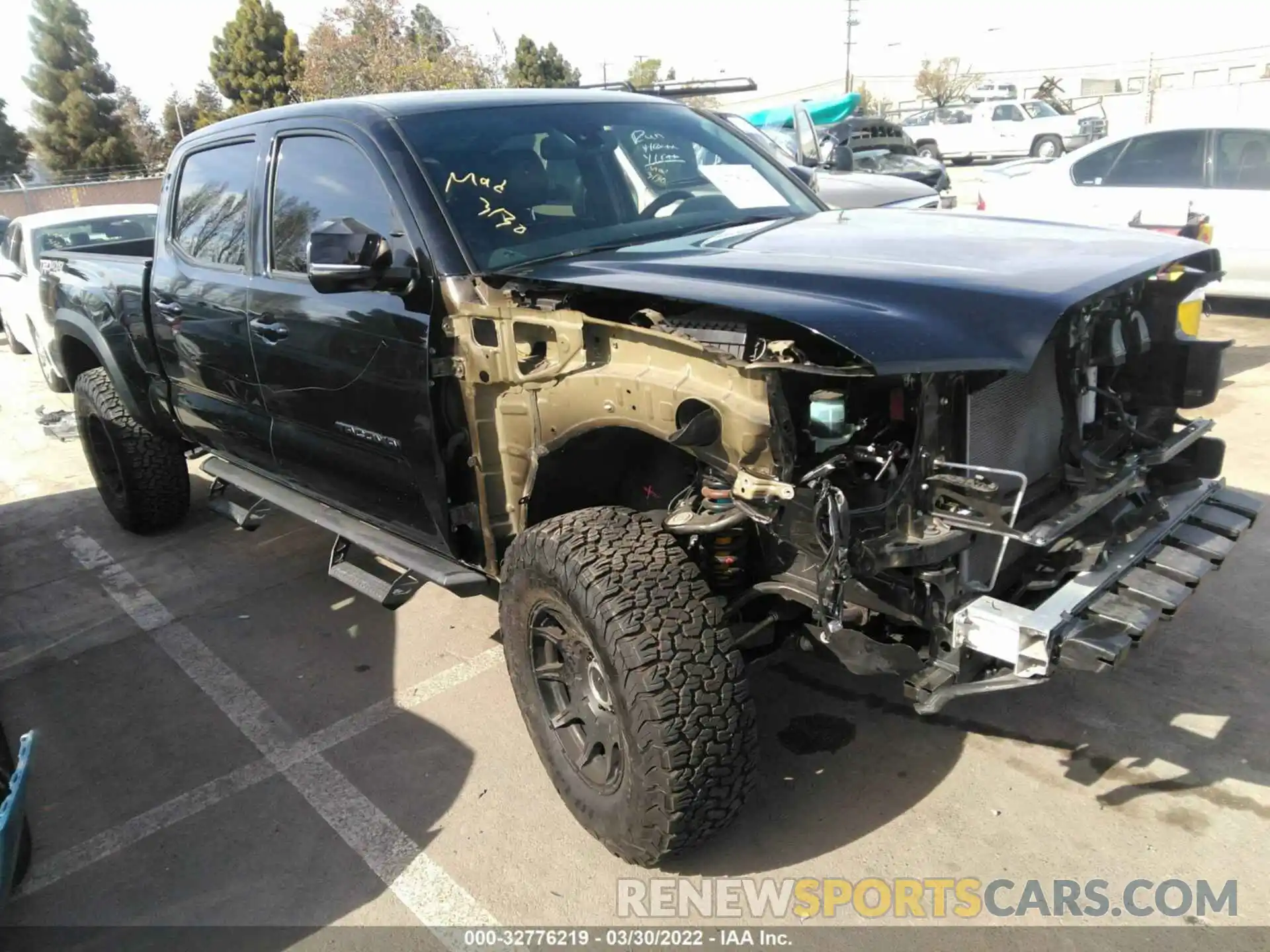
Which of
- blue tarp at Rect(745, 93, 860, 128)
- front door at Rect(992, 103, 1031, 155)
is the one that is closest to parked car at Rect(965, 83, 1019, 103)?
front door at Rect(992, 103, 1031, 155)

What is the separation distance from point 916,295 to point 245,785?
261cm

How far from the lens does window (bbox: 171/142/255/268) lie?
3930 millimetres

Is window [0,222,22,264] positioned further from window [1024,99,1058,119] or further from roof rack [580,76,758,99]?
window [1024,99,1058,119]

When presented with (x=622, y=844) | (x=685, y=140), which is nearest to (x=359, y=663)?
(x=622, y=844)

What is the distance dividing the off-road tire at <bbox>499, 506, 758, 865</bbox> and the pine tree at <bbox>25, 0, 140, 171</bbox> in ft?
163

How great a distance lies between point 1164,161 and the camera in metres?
8.12

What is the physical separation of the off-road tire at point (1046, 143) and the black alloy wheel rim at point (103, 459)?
2405 cm

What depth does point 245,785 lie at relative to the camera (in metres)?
3.26

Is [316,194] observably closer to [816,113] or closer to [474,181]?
[474,181]

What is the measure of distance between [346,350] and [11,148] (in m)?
55.5

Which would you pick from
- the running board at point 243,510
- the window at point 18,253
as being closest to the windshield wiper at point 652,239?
the running board at point 243,510

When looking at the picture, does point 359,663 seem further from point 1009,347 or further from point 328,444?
point 1009,347

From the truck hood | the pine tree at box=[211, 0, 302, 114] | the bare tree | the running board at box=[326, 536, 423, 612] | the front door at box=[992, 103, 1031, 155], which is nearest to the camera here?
the truck hood

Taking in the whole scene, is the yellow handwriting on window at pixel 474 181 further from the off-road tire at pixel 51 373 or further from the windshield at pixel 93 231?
the windshield at pixel 93 231
